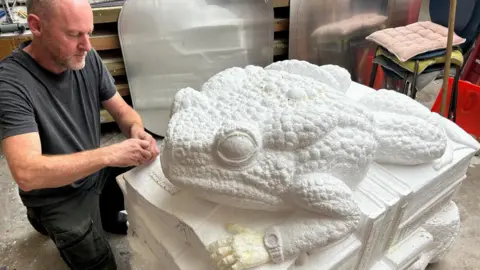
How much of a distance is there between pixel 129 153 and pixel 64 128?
406 mm

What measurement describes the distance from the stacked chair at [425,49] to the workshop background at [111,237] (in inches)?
26.5

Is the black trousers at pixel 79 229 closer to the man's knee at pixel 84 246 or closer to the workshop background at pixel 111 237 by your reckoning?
the man's knee at pixel 84 246

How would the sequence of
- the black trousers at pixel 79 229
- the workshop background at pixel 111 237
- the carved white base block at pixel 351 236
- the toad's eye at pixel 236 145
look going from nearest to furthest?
the toad's eye at pixel 236 145 < the carved white base block at pixel 351 236 < the black trousers at pixel 79 229 < the workshop background at pixel 111 237

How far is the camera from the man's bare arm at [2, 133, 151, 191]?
1340 millimetres

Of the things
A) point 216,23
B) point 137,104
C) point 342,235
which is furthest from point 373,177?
point 137,104

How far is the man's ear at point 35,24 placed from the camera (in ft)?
4.61

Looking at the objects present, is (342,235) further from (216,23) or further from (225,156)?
(216,23)

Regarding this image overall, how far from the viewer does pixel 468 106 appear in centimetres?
280

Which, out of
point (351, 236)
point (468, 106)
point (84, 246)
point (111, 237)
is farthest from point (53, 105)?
point (468, 106)

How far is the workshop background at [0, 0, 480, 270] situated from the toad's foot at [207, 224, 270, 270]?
3.61 feet

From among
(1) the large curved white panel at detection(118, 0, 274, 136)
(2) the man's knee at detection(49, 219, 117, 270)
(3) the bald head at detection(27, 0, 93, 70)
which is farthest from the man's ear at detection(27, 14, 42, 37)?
(1) the large curved white panel at detection(118, 0, 274, 136)

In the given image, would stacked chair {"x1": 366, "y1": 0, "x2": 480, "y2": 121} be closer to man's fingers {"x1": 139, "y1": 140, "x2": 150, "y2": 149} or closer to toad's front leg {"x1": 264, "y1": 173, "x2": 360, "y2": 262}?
toad's front leg {"x1": 264, "y1": 173, "x2": 360, "y2": 262}

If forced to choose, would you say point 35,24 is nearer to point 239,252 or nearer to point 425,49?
point 239,252

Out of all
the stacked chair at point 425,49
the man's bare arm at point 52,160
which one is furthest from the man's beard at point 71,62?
the stacked chair at point 425,49
